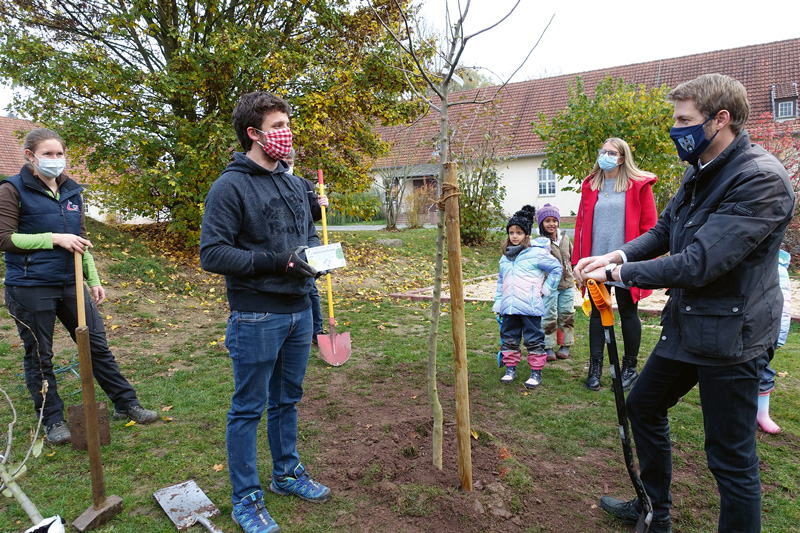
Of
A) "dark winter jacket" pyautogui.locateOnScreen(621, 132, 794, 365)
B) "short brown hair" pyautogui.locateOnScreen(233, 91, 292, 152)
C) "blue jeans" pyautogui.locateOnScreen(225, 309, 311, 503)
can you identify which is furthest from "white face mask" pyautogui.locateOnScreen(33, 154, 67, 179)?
"dark winter jacket" pyautogui.locateOnScreen(621, 132, 794, 365)

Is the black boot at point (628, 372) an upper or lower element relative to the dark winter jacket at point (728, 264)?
lower

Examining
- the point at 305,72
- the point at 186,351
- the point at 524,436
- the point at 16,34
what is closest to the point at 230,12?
the point at 305,72

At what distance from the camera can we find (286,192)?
2699mm

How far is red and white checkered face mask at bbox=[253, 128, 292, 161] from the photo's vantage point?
261cm

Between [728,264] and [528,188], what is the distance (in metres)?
23.5

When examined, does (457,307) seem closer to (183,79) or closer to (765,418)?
(765,418)

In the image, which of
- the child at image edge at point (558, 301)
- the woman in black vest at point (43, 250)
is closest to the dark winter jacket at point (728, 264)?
the child at image edge at point (558, 301)

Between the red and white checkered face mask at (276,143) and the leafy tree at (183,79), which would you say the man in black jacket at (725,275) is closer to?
the red and white checkered face mask at (276,143)

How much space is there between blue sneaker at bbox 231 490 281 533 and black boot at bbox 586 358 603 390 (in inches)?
117

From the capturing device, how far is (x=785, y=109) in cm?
A: 2084

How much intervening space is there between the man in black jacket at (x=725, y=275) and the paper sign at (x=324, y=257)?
4.24 ft

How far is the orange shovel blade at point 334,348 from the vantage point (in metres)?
5.13

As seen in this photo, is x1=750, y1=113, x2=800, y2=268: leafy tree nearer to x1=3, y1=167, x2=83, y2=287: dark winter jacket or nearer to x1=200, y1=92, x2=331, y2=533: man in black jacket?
x1=200, y1=92, x2=331, y2=533: man in black jacket

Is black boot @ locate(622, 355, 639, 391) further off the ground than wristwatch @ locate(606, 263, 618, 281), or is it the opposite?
wristwatch @ locate(606, 263, 618, 281)
